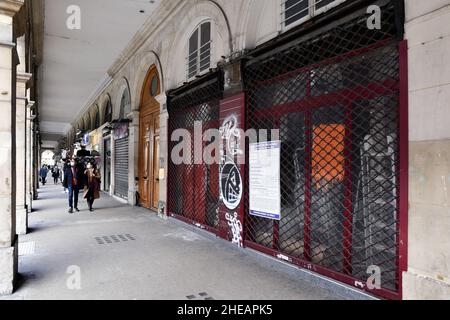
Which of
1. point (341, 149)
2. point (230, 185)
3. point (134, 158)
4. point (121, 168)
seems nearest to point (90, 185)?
point (134, 158)

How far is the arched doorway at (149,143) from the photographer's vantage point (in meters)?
9.54

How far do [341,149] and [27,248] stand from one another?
213 inches

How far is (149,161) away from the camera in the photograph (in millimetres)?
10070

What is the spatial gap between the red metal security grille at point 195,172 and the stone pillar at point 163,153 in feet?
0.43

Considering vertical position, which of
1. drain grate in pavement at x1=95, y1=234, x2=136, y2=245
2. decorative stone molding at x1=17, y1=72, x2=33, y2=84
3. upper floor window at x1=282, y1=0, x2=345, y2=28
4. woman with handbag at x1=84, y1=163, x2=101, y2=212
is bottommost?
drain grate in pavement at x1=95, y1=234, x2=136, y2=245

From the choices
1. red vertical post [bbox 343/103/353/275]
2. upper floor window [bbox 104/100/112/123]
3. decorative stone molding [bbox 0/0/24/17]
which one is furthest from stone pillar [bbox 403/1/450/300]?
upper floor window [bbox 104/100/112/123]

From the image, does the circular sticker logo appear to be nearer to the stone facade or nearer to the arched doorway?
the stone facade

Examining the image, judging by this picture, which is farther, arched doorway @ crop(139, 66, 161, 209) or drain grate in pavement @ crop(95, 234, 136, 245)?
arched doorway @ crop(139, 66, 161, 209)

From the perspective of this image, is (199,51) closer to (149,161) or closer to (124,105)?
(149,161)

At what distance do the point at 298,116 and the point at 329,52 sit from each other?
0.93 metres

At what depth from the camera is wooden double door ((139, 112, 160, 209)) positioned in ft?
31.1

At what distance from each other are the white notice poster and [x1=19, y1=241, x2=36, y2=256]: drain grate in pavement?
376 centimetres

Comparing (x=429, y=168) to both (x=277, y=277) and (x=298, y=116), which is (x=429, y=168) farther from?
(x=277, y=277)

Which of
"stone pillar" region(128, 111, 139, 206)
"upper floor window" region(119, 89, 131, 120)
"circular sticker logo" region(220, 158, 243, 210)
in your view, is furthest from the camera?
"upper floor window" region(119, 89, 131, 120)
